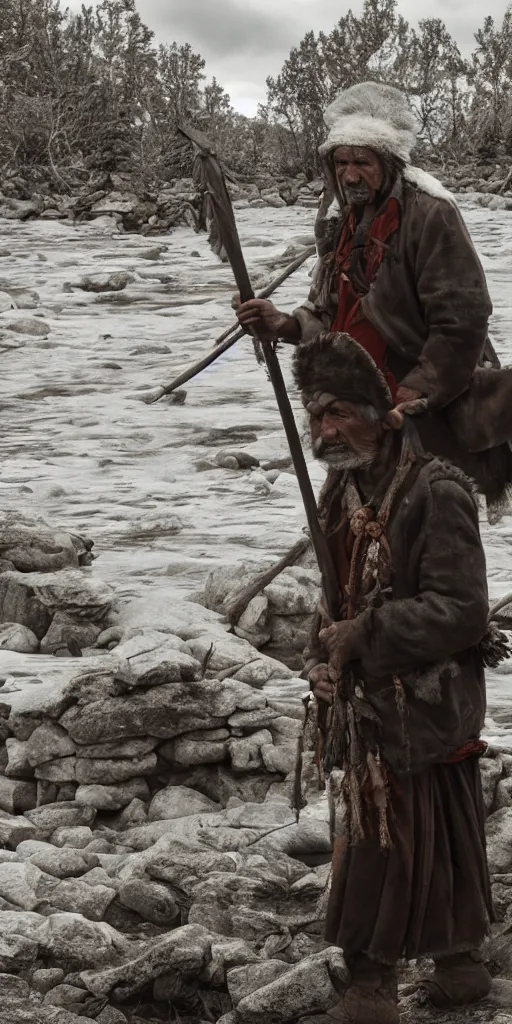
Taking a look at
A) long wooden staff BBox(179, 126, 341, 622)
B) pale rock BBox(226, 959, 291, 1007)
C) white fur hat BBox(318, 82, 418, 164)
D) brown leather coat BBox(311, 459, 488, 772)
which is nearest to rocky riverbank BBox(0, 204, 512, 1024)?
pale rock BBox(226, 959, 291, 1007)

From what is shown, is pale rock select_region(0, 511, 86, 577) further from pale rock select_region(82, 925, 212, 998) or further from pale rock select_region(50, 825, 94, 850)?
pale rock select_region(82, 925, 212, 998)

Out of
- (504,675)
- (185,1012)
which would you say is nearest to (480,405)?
(185,1012)

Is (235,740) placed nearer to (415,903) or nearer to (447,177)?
(415,903)

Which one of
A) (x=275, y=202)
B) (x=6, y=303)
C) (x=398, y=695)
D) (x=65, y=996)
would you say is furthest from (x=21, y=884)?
(x=275, y=202)

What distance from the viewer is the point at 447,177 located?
2098 cm

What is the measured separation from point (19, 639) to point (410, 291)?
2.96 m

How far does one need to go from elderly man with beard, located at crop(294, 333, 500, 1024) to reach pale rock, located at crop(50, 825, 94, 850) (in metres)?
1.22

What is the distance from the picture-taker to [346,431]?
2.83 m

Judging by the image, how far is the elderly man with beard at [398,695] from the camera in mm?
2779

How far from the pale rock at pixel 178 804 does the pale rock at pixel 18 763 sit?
1.53 feet

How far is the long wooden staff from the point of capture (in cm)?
283

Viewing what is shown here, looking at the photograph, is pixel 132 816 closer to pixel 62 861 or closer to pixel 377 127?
pixel 62 861

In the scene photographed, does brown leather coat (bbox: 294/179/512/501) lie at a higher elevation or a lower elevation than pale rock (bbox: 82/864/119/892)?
higher

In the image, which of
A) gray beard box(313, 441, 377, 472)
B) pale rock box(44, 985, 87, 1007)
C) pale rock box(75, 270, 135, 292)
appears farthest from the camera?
pale rock box(75, 270, 135, 292)
